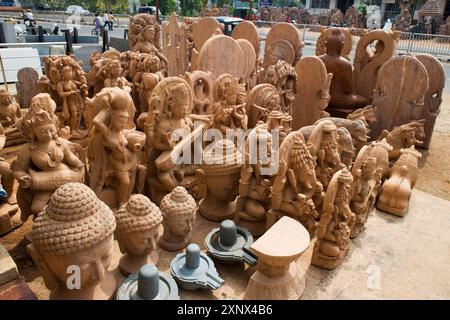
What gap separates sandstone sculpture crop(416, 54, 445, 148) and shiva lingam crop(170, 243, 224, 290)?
20.3ft

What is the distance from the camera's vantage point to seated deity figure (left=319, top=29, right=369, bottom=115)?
23.6 ft

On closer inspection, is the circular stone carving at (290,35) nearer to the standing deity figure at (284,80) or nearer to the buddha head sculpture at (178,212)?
the standing deity figure at (284,80)

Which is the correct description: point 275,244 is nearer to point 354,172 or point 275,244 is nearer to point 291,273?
point 291,273

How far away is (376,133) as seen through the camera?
7238 millimetres

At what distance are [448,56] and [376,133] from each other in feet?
47.8

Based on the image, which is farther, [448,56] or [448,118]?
[448,56]

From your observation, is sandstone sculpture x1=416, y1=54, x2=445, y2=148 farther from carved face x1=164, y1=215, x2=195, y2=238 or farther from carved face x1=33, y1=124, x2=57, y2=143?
carved face x1=33, y1=124, x2=57, y2=143

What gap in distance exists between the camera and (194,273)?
297 cm

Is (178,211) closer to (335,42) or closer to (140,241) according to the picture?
(140,241)

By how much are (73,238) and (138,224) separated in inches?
25.0

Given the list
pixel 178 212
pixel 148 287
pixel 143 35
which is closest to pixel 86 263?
pixel 148 287

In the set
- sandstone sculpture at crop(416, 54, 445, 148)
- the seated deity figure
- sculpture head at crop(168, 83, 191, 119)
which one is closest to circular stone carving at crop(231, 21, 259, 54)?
the seated deity figure

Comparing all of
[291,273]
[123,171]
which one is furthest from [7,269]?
[291,273]

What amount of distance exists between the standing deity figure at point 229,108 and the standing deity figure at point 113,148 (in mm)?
1449
